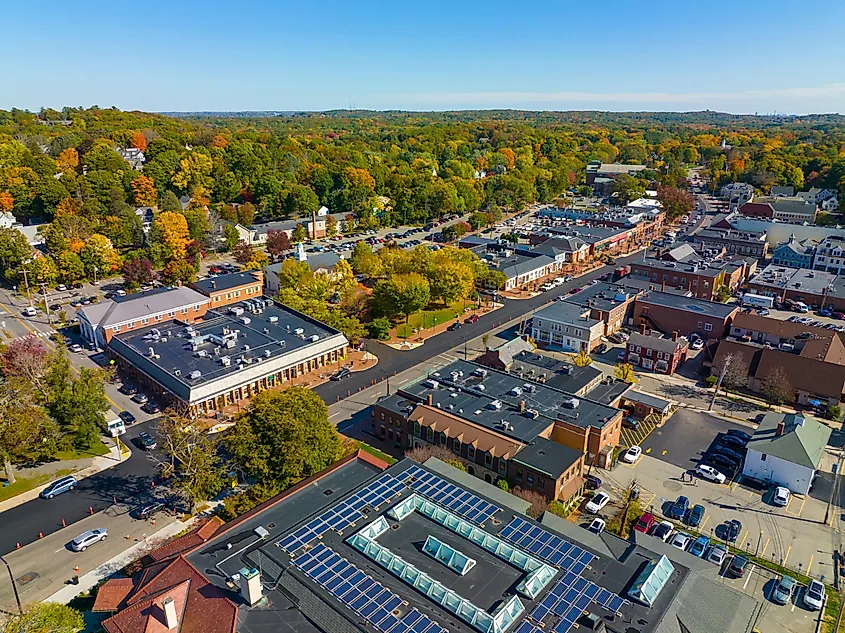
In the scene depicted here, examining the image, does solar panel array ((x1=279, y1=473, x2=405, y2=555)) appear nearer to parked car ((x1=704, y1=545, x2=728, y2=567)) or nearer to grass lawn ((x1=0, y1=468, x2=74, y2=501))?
parked car ((x1=704, y1=545, x2=728, y2=567))

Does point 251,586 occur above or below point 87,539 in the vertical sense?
above

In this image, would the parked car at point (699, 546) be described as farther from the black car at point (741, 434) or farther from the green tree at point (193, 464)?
the green tree at point (193, 464)

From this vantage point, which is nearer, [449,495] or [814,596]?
[449,495]

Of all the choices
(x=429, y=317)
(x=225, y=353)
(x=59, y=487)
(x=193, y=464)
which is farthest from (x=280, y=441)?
(x=429, y=317)

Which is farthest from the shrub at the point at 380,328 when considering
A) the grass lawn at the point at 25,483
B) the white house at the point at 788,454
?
the white house at the point at 788,454

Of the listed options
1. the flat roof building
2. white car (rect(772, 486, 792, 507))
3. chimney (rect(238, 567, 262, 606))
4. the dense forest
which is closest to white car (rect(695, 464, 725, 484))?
white car (rect(772, 486, 792, 507))

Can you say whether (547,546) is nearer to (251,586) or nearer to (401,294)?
(251,586)

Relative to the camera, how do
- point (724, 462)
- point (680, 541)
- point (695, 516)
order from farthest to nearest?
point (724, 462)
point (695, 516)
point (680, 541)
